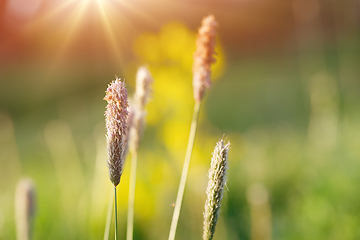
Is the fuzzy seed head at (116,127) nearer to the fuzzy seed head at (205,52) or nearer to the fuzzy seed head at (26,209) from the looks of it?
the fuzzy seed head at (205,52)

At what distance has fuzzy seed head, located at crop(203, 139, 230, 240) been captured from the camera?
30.2 inches

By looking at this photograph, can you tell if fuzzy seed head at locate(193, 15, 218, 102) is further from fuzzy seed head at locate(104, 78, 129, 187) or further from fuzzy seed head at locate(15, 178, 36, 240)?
fuzzy seed head at locate(15, 178, 36, 240)

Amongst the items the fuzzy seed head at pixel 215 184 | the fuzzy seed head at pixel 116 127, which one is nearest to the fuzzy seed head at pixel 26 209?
the fuzzy seed head at pixel 116 127

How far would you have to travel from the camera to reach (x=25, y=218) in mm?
1132

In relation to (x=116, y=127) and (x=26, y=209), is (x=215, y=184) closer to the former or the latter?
(x=116, y=127)

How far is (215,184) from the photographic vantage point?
2.54 feet

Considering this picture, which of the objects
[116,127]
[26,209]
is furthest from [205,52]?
[26,209]

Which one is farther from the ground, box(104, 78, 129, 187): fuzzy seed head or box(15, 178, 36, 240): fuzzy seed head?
box(104, 78, 129, 187): fuzzy seed head

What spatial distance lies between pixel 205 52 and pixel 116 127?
1.45 ft

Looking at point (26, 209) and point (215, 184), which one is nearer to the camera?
point (215, 184)

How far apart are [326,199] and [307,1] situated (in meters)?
1.94

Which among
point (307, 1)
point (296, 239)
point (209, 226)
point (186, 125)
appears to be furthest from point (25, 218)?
point (307, 1)

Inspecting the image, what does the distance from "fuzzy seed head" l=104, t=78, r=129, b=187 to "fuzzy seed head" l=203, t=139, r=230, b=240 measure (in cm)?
22

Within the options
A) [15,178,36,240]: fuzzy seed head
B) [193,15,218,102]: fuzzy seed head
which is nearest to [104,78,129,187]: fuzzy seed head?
[193,15,218,102]: fuzzy seed head
